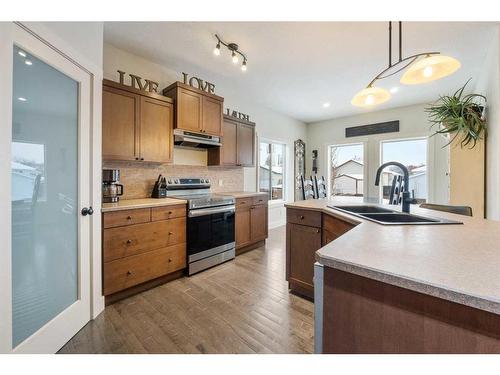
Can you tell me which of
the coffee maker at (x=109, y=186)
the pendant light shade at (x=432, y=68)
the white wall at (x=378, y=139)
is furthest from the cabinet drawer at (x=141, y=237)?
the white wall at (x=378, y=139)

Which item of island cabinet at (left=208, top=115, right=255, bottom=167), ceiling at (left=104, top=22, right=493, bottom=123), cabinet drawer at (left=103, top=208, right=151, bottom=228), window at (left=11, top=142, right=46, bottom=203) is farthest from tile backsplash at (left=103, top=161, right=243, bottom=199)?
ceiling at (left=104, top=22, right=493, bottom=123)

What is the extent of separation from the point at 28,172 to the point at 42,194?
0.18 m

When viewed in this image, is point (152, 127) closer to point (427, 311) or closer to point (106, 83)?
point (106, 83)

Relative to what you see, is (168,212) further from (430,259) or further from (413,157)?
(413,157)

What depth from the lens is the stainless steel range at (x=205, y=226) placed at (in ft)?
8.87

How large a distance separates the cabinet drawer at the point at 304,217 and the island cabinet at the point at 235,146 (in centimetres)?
170

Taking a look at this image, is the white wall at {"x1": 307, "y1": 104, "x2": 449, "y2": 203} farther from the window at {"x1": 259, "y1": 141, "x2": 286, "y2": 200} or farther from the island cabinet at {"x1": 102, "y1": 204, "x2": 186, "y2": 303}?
the island cabinet at {"x1": 102, "y1": 204, "x2": 186, "y2": 303}

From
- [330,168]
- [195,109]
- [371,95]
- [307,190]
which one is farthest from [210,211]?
[330,168]

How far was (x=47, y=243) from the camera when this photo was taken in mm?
1555

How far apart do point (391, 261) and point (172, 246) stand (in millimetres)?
2265

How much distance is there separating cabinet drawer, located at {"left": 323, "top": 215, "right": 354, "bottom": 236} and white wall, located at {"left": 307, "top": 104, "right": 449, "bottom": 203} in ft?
6.99

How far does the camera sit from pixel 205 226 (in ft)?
9.32

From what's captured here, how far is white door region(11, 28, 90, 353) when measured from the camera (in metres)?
1.33
